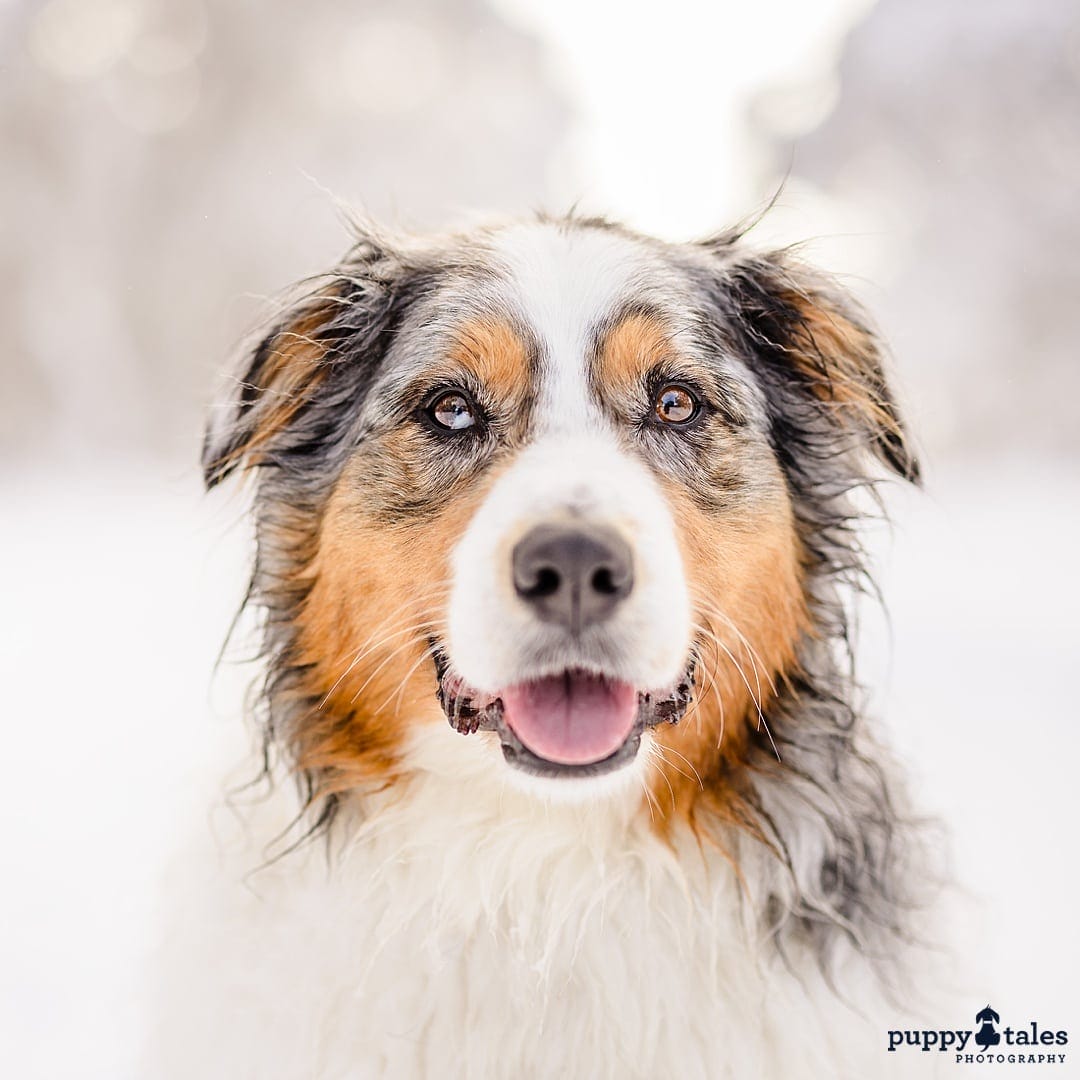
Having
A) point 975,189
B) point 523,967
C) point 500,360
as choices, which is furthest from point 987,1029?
point 975,189

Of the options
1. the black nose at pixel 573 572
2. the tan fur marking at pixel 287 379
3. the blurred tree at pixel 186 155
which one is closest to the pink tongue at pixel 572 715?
the black nose at pixel 573 572

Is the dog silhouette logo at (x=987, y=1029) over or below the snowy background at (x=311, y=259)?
below

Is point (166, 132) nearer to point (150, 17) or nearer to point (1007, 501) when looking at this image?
point (150, 17)

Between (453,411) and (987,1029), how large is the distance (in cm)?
150

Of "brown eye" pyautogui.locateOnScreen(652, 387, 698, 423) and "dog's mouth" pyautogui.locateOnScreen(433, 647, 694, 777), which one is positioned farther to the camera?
"brown eye" pyautogui.locateOnScreen(652, 387, 698, 423)

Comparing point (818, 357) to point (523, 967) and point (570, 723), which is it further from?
point (523, 967)

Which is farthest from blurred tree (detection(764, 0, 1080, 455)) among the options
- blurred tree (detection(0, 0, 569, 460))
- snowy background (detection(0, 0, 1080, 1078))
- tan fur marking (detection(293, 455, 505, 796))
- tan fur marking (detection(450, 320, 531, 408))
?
tan fur marking (detection(293, 455, 505, 796))

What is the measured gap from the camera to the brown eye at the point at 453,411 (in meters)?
1.99

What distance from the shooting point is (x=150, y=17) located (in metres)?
6.03

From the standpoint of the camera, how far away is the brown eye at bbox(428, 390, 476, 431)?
199 cm

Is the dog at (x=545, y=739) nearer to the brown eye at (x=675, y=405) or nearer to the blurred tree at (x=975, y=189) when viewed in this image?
the brown eye at (x=675, y=405)

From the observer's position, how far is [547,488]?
171 cm

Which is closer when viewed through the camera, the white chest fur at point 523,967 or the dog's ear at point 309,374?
the white chest fur at point 523,967

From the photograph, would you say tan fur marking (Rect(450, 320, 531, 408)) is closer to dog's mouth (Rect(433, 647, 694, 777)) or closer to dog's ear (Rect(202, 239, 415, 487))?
dog's ear (Rect(202, 239, 415, 487))
